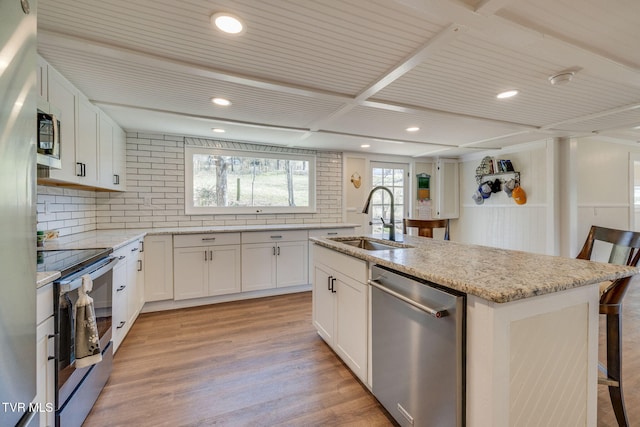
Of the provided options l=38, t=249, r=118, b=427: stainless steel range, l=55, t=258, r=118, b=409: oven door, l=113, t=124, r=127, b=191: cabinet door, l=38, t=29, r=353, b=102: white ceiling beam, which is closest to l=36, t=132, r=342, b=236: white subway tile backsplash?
l=113, t=124, r=127, b=191: cabinet door

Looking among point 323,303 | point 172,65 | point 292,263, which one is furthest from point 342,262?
point 292,263

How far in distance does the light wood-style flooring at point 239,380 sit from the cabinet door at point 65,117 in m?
1.49

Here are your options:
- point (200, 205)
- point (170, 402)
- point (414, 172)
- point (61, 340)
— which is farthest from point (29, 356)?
point (414, 172)

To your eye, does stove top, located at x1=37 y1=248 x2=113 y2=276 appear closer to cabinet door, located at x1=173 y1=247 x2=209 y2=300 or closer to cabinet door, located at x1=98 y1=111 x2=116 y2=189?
cabinet door, located at x1=98 y1=111 x2=116 y2=189

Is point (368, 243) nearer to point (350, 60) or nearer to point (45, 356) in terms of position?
point (350, 60)

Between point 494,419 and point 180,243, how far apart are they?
321cm

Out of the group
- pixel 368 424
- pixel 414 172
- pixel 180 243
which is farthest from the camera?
pixel 414 172

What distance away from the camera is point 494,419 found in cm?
96

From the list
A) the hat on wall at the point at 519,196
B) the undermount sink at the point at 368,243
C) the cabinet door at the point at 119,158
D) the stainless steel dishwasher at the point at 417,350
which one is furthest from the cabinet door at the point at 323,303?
the hat on wall at the point at 519,196

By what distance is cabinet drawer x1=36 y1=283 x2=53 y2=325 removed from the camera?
3.64 feet

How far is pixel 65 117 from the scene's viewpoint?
2025mm

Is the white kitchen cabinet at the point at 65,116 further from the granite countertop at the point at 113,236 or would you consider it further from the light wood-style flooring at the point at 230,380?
the light wood-style flooring at the point at 230,380

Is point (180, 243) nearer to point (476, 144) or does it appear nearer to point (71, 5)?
point (71, 5)

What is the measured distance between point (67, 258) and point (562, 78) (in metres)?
3.47
